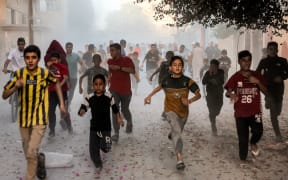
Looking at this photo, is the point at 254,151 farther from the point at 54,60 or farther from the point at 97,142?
the point at 54,60

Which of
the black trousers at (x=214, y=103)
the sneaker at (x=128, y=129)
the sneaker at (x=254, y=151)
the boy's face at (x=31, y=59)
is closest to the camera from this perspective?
the boy's face at (x=31, y=59)

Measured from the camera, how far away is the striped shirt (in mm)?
5281

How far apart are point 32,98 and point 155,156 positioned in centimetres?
260

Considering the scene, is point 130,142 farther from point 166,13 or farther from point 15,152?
point 166,13

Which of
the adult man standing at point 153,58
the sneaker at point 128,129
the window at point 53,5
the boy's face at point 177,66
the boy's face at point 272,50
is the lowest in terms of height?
the sneaker at point 128,129

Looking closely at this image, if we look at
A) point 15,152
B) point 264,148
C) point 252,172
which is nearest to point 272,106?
point 264,148

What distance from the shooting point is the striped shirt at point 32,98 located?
528 centimetres

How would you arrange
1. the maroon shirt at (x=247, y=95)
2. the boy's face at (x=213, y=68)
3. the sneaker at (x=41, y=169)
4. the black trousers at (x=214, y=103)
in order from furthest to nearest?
the black trousers at (x=214, y=103), the boy's face at (x=213, y=68), the maroon shirt at (x=247, y=95), the sneaker at (x=41, y=169)

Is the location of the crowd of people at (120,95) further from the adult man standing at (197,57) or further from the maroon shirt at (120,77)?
the adult man standing at (197,57)

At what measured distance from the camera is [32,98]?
530cm

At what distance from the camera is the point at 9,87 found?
5172 mm

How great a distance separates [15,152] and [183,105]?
291cm

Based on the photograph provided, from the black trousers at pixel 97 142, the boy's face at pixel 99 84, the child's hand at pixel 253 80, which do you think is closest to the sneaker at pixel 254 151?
the child's hand at pixel 253 80

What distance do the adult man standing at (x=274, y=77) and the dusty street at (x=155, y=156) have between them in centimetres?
54
